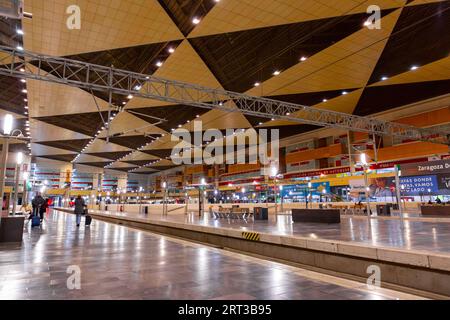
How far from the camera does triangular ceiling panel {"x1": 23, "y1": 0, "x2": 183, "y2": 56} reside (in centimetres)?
1129

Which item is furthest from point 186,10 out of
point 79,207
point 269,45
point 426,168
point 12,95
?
point 426,168

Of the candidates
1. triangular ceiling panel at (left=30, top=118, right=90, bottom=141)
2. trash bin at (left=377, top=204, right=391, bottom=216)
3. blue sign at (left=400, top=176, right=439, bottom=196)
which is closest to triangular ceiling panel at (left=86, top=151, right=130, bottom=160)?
triangular ceiling panel at (left=30, top=118, right=90, bottom=141)

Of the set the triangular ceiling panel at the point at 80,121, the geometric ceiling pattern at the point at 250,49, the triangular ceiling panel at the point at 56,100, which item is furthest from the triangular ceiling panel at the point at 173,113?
the triangular ceiling panel at the point at 80,121

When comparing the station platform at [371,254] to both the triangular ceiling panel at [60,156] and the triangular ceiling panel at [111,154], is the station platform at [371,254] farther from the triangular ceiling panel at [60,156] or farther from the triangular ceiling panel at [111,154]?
the triangular ceiling panel at [60,156]

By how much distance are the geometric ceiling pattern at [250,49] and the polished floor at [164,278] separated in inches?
368

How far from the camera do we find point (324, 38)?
13.9 metres

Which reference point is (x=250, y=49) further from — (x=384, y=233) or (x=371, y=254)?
(x=371, y=254)

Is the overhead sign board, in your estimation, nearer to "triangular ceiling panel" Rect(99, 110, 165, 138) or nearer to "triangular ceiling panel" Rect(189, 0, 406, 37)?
"triangular ceiling panel" Rect(189, 0, 406, 37)

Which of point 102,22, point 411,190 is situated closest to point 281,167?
point 411,190

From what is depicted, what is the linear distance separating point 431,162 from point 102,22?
23.1 m

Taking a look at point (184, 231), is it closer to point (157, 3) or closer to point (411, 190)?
point (157, 3)

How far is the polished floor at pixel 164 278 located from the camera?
393 cm

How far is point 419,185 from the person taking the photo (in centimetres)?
2256

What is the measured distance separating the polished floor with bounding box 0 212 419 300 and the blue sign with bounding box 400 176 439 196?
20899 millimetres
